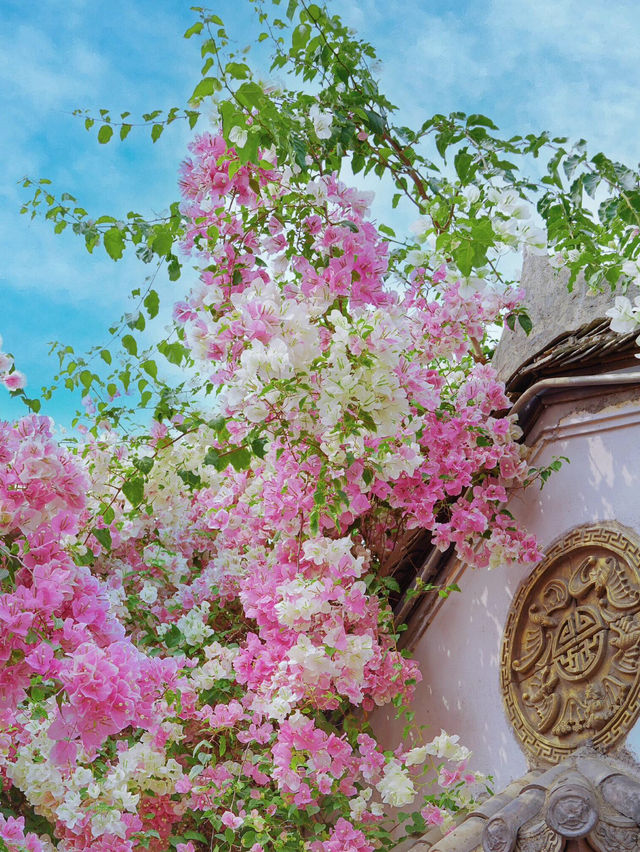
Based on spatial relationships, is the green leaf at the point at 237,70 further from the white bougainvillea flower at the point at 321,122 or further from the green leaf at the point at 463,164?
the green leaf at the point at 463,164

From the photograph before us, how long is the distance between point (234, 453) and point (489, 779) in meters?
1.86

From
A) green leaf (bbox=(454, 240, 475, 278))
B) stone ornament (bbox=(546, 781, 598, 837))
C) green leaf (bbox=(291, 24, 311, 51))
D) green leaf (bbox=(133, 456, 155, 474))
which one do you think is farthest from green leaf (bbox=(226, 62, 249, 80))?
stone ornament (bbox=(546, 781, 598, 837))

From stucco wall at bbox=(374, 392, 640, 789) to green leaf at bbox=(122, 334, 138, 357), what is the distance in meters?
1.93

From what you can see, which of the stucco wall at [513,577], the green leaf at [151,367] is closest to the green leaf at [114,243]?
the green leaf at [151,367]

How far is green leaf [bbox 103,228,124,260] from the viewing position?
361 centimetres

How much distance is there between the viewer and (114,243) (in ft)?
11.9

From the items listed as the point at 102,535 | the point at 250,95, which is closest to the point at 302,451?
the point at 102,535

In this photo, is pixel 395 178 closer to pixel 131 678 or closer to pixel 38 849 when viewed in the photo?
pixel 131 678

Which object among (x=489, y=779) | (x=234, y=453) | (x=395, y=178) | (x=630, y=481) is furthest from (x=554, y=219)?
(x=489, y=779)

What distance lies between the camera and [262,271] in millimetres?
3549

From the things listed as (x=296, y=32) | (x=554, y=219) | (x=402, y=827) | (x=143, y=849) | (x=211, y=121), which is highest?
(x=296, y=32)

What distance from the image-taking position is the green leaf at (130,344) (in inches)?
148

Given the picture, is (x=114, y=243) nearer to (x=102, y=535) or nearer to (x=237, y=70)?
(x=237, y=70)

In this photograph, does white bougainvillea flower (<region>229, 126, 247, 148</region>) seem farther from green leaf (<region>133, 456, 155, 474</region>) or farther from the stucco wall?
the stucco wall
